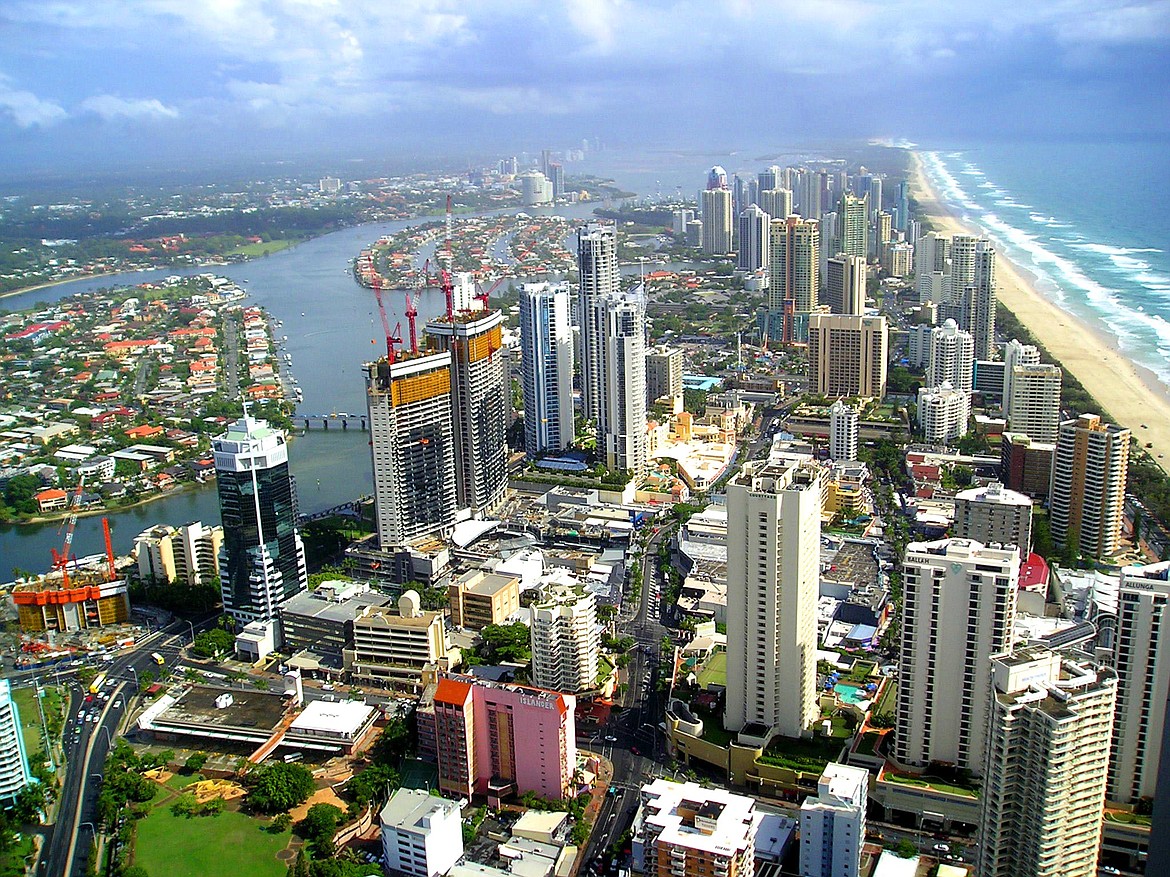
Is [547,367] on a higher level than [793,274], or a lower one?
lower

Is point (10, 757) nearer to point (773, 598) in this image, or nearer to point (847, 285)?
point (773, 598)

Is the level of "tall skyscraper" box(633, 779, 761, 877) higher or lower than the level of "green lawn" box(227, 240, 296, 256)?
lower

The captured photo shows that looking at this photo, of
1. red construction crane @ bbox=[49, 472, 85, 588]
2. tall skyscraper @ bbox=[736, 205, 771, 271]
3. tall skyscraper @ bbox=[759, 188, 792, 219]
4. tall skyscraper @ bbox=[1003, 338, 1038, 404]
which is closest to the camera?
red construction crane @ bbox=[49, 472, 85, 588]

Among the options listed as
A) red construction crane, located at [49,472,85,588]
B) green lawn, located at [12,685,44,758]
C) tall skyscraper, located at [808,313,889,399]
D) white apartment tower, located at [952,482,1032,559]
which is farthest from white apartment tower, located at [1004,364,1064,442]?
green lawn, located at [12,685,44,758]

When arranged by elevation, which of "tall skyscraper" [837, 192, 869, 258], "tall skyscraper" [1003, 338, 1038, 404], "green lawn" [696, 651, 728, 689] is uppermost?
"tall skyscraper" [837, 192, 869, 258]

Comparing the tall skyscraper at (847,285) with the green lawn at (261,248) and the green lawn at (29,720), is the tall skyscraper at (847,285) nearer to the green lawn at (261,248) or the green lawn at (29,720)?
the green lawn at (29,720)

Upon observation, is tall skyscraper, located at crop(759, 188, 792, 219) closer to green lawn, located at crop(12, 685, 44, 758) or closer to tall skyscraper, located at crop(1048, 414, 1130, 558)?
tall skyscraper, located at crop(1048, 414, 1130, 558)

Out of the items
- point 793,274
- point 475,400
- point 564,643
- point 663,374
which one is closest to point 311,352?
point 663,374

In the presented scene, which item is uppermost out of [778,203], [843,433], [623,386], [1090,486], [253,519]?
[778,203]
